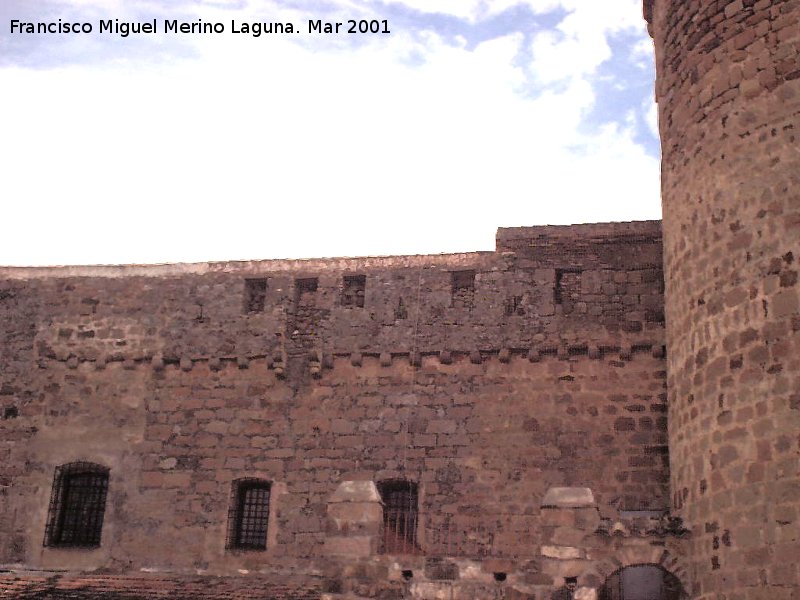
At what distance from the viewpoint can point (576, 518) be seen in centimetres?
1059

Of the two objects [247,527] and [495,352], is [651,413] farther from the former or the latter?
[247,527]

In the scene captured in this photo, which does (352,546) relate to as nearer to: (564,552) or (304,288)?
(564,552)

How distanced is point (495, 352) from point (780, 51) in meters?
5.50

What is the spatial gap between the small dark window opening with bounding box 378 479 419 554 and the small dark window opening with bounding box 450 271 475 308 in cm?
261

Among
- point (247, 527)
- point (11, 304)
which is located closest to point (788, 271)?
point (247, 527)

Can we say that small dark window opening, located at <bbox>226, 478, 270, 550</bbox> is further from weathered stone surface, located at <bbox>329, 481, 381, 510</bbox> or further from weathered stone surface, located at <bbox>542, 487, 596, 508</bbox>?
weathered stone surface, located at <bbox>542, 487, 596, 508</bbox>

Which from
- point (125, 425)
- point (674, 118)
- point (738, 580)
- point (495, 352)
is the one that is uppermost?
point (674, 118)

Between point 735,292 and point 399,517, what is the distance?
5.64 m

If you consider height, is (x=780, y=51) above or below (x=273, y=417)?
above

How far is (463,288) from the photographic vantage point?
49.0 ft

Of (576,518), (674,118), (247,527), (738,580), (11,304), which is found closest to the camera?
(738,580)

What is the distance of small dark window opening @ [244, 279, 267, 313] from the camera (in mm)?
15484

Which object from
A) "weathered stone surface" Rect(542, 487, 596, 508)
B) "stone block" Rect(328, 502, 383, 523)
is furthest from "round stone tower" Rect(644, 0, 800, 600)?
"stone block" Rect(328, 502, 383, 523)

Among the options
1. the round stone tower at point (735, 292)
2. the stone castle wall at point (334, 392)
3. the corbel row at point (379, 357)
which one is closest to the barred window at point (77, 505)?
the stone castle wall at point (334, 392)
